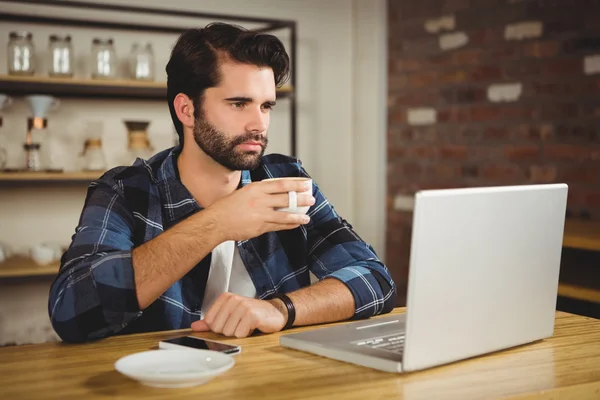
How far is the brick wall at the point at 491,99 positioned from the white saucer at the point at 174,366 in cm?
215

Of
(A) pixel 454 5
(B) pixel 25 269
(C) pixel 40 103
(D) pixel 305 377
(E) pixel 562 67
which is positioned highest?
(A) pixel 454 5

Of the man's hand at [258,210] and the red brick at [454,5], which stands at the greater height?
the red brick at [454,5]

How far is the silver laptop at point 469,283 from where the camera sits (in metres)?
1.10

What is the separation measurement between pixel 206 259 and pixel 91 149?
6.12ft

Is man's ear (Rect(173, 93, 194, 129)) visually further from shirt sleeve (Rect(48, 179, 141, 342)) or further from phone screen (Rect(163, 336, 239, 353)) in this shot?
phone screen (Rect(163, 336, 239, 353))

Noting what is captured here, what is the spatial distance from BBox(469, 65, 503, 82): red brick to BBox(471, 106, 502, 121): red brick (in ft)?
0.40

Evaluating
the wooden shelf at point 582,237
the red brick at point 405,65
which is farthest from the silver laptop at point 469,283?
the red brick at point 405,65

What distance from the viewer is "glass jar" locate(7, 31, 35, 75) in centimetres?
330

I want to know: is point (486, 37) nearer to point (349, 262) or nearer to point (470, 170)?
point (470, 170)

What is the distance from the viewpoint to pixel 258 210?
141cm

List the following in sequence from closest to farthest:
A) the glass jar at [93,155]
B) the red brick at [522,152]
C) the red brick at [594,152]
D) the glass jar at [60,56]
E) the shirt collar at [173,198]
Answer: the shirt collar at [173,198], the red brick at [594,152], the red brick at [522,152], the glass jar at [60,56], the glass jar at [93,155]

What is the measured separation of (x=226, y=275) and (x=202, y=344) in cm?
59

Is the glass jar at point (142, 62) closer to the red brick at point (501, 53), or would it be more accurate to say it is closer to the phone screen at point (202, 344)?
the red brick at point (501, 53)

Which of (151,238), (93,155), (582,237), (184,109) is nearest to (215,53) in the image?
(184,109)
